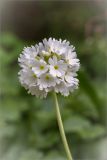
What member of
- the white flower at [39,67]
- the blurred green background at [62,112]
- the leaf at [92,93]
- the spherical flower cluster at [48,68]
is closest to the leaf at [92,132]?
the blurred green background at [62,112]

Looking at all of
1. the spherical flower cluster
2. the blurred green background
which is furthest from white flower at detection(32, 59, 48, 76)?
the blurred green background

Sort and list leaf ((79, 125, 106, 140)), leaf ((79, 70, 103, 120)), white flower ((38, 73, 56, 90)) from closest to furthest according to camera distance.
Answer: white flower ((38, 73, 56, 90)), leaf ((79, 125, 106, 140)), leaf ((79, 70, 103, 120))

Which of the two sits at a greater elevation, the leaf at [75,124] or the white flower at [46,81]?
the leaf at [75,124]

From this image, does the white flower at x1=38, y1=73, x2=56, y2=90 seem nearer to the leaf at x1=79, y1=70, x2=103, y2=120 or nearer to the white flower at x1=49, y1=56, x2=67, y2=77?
the white flower at x1=49, y1=56, x2=67, y2=77

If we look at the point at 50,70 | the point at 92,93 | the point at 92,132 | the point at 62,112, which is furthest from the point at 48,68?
the point at 92,93

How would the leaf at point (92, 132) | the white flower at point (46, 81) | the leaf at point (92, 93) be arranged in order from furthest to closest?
the leaf at point (92, 93) < the leaf at point (92, 132) < the white flower at point (46, 81)

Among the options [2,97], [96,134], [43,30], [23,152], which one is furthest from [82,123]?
[43,30]

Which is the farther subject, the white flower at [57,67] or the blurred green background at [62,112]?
the blurred green background at [62,112]

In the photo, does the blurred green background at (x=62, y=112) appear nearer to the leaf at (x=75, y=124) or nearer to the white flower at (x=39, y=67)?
the leaf at (x=75, y=124)
